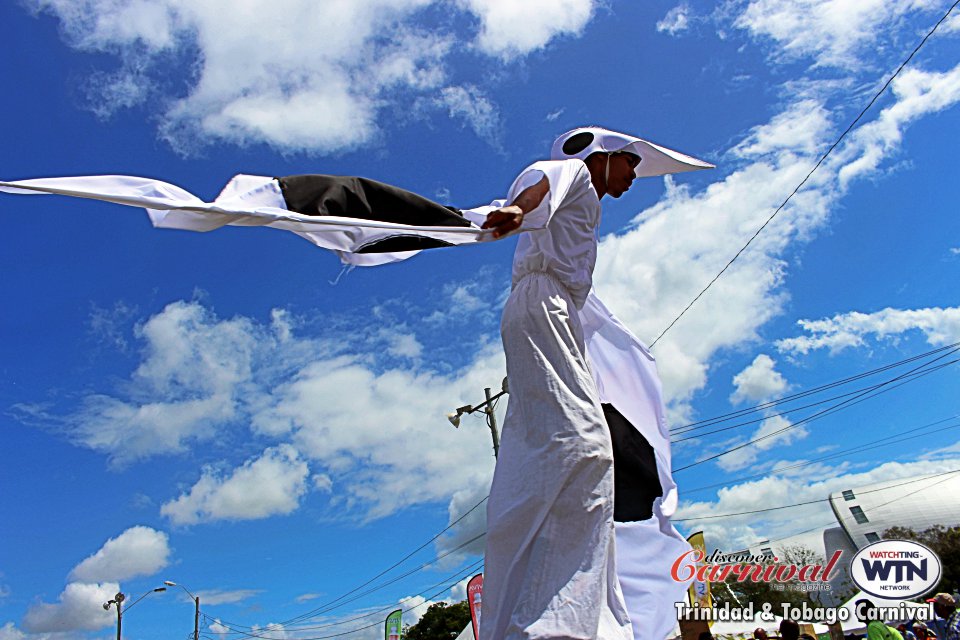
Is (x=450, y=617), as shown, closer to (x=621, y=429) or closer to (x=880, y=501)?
(x=880, y=501)

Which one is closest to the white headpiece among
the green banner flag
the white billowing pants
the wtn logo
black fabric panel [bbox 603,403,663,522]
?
the white billowing pants

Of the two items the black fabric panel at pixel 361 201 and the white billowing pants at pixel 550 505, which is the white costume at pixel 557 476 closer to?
the white billowing pants at pixel 550 505

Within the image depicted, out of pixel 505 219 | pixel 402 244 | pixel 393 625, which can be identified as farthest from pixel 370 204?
pixel 393 625

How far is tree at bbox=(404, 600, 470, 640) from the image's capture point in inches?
1982

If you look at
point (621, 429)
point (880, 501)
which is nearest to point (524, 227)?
point (621, 429)

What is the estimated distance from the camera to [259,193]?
207cm

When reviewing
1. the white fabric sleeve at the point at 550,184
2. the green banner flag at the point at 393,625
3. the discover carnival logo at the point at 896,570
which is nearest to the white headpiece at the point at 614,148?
the white fabric sleeve at the point at 550,184

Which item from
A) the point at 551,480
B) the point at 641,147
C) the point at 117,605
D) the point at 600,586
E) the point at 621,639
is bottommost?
the point at 621,639

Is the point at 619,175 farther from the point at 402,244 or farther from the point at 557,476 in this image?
the point at 557,476

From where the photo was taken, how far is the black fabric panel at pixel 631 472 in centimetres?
272

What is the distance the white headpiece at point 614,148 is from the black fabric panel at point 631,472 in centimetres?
110

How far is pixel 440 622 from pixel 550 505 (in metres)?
54.7

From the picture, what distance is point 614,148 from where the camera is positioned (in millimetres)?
2879

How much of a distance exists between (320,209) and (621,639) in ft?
5.32
